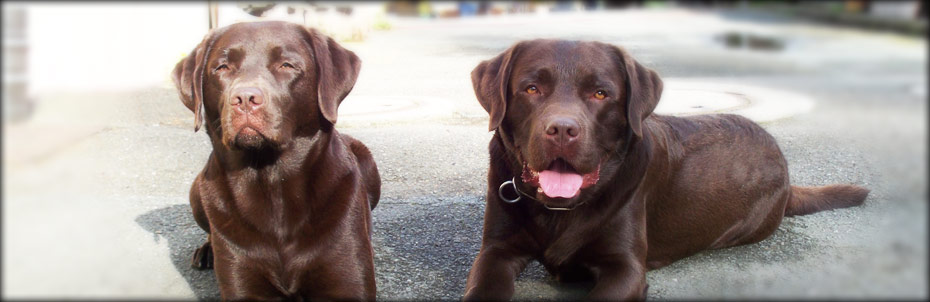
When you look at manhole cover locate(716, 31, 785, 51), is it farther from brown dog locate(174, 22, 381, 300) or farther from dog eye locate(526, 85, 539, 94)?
brown dog locate(174, 22, 381, 300)

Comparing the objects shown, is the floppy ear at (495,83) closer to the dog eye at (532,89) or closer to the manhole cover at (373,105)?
the dog eye at (532,89)

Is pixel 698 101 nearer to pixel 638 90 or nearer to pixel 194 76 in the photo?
pixel 638 90

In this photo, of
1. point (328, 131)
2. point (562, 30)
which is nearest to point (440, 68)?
point (562, 30)

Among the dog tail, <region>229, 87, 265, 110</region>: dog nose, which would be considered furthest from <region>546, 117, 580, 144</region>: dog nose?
the dog tail

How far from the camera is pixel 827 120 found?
8.42ft

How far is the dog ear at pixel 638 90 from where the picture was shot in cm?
310

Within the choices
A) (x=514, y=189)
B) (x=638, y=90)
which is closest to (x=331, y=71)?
(x=514, y=189)

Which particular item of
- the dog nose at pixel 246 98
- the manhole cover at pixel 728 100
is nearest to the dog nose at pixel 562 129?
the manhole cover at pixel 728 100

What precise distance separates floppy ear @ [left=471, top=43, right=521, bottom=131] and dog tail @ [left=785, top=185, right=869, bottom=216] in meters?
1.92

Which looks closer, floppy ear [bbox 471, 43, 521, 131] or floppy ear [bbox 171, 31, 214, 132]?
floppy ear [bbox 171, 31, 214, 132]

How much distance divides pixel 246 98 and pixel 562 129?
1140mm

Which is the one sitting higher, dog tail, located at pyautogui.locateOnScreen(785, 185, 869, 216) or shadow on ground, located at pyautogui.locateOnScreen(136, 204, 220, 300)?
dog tail, located at pyautogui.locateOnScreen(785, 185, 869, 216)

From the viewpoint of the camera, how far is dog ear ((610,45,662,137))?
310 centimetres

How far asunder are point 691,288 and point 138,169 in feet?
11.4
